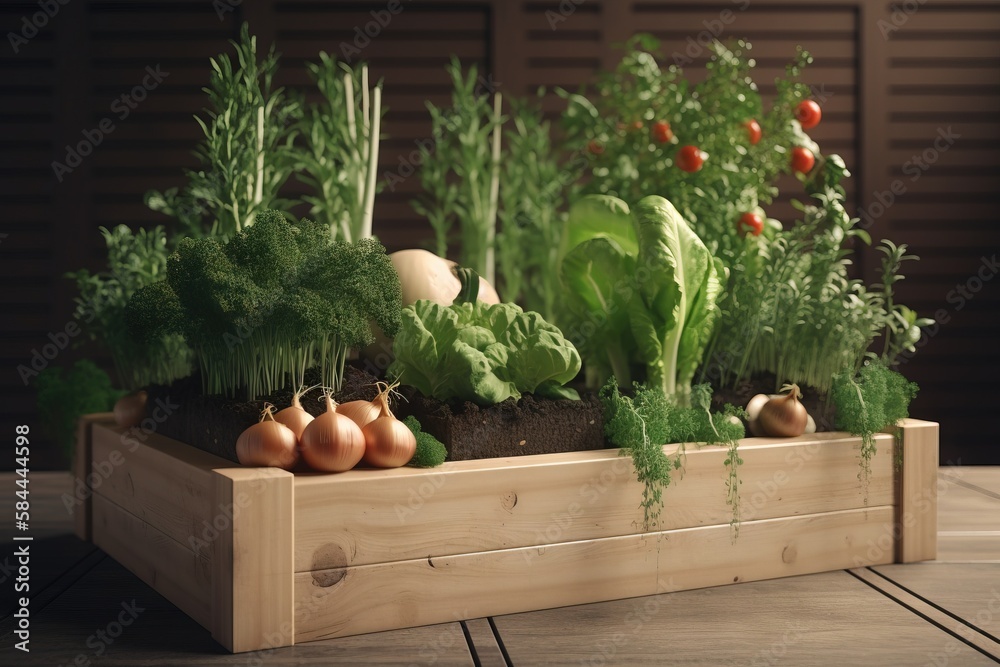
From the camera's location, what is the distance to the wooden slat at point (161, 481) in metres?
1.48

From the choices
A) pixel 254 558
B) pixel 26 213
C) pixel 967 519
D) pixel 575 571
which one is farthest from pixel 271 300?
pixel 26 213

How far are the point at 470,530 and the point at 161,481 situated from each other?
0.55 meters

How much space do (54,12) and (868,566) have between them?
9.05 ft

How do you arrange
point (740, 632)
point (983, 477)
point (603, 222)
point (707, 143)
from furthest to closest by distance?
point (983, 477) → point (707, 143) → point (603, 222) → point (740, 632)

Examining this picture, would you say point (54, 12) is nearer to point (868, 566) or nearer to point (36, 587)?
point (36, 587)

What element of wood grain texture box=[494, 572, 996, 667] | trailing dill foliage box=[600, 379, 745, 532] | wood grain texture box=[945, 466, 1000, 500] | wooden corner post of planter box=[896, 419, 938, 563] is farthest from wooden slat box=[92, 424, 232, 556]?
wood grain texture box=[945, 466, 1000, 500]

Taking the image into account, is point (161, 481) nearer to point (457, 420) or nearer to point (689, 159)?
point (457, 420)

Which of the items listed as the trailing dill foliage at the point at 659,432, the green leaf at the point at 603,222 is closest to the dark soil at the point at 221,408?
the trailing dill foliage at the point at 659,432

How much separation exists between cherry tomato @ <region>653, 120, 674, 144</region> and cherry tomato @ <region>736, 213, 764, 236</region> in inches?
10.4

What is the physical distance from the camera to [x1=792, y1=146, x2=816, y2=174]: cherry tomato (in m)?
2.20

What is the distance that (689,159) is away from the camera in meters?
2.13

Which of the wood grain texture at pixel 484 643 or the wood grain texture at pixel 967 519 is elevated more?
the wood grain texture at pixel 967 519

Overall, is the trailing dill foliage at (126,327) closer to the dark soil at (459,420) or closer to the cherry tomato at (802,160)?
the dark soil at (459,420)

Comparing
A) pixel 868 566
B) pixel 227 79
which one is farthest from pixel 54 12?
pixel 868 566
